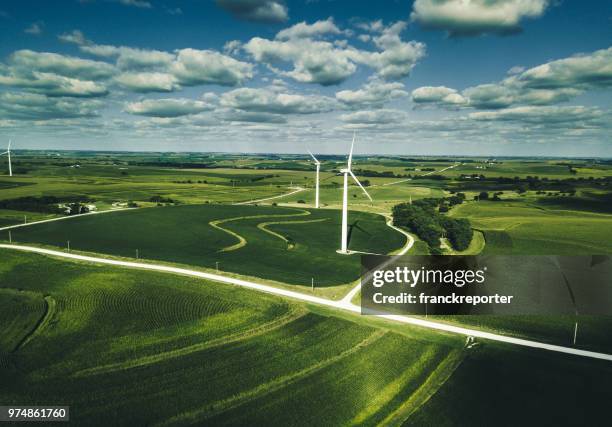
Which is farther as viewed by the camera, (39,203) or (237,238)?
(39,203)

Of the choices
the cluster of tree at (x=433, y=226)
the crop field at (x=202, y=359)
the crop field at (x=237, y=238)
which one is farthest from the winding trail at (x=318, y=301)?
the cluster of tree at (x=433, y=226)

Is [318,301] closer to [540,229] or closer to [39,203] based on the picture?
[540,229]

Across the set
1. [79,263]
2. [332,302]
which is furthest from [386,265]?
[79,263]

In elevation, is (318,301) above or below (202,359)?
below

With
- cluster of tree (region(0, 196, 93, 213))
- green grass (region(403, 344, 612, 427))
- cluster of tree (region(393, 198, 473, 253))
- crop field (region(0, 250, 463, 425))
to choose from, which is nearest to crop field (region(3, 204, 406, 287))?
cluster of tree (region(393, 198, 473, 253))

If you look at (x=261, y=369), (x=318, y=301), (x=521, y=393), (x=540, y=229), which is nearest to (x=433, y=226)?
(x=540, y=229)

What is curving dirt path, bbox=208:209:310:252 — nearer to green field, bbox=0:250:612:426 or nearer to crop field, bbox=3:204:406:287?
crop field, bbox=3:204:406:287

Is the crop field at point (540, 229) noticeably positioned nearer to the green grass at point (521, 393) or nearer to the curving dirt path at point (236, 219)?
the green grass at point (521, 393)
